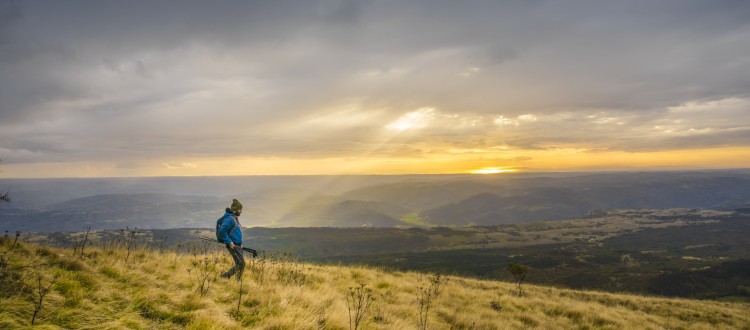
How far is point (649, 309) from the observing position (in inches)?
653

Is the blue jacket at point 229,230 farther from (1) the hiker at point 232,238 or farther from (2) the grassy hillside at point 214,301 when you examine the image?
(2) the grassy hillside at point 214,301

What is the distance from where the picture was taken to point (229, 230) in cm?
1024

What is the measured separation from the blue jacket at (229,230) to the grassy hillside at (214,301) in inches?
40.5

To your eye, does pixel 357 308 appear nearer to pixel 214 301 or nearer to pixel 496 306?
pixel 214 301

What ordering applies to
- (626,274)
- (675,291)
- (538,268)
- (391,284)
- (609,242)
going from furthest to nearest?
1. (609,242)
2. (538,268)
3. (626,274)
4. (675,291)
5. (391,284)

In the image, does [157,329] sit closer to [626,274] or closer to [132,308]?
[132,308]

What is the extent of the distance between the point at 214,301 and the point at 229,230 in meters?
3.04

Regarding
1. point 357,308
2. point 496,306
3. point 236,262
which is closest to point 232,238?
point 236,262

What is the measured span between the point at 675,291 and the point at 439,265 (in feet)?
232

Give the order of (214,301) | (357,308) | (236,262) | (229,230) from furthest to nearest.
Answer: (229,230) < (236,262) < (357,308) < (214,301)

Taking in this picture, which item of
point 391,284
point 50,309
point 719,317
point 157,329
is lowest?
point 719,317

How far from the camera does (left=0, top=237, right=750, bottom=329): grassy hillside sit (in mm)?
5695

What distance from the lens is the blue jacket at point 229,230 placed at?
10.1 meters

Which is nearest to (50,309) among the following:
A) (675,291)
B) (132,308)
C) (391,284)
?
(132,308)
